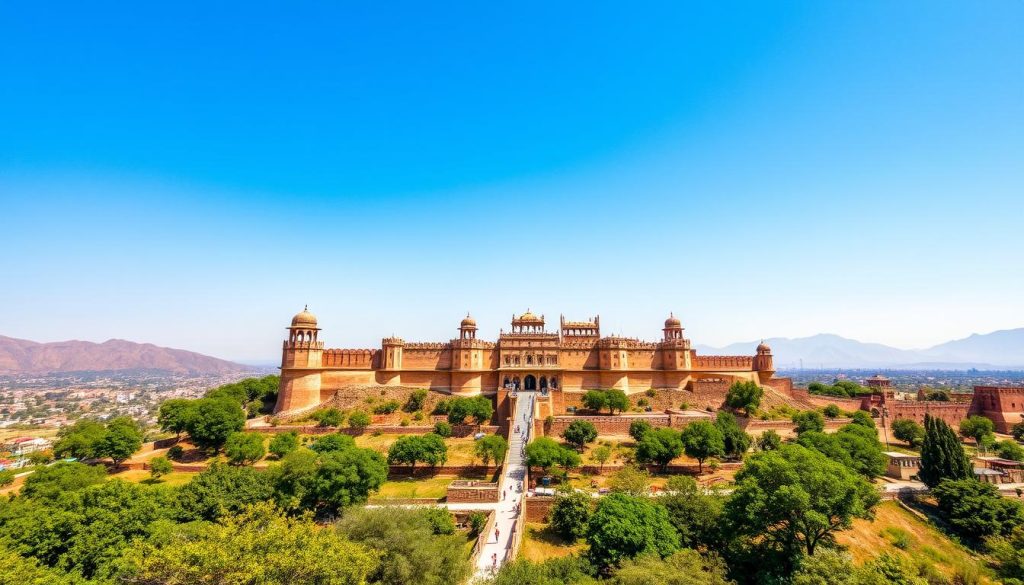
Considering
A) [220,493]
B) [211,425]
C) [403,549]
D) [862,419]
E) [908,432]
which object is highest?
[211,425]

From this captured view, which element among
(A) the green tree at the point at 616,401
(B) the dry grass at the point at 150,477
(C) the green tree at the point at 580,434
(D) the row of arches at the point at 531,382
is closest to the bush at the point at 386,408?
(D) the row of arches at the point at 531,382

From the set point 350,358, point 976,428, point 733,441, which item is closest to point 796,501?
point 733,441

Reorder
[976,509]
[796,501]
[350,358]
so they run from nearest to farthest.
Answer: [796,501] → [976,509] → [350,358]

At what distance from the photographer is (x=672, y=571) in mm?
19406

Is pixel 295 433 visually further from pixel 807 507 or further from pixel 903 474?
pixel 903 474

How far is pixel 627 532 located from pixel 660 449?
14.3 m

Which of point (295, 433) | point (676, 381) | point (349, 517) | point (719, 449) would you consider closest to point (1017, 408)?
point (676, 381)

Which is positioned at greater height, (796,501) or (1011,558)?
(796,501)

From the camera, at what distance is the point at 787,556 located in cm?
2362

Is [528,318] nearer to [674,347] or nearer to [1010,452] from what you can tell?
[674,347]

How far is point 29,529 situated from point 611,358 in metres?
52.5

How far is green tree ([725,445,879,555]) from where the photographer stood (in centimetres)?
2278

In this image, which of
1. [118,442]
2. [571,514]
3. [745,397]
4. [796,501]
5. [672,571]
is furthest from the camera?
[745,397]

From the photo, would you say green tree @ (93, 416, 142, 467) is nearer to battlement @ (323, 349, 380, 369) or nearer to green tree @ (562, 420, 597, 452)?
battlement @ (323, 349, 380, 369)
